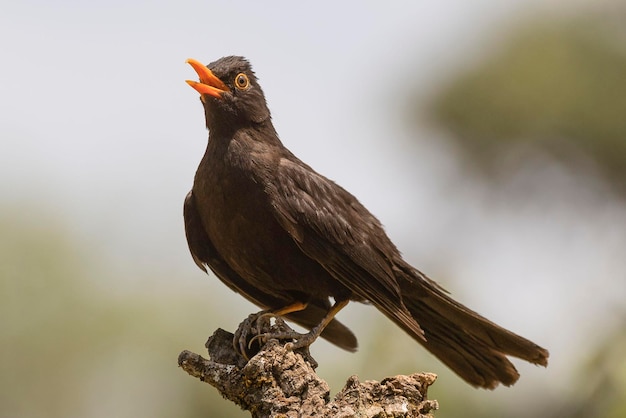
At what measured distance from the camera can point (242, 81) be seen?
268 inches

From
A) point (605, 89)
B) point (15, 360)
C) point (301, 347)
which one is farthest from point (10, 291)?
point (605, 89)

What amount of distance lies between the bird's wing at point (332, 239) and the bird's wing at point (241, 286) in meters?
0.61

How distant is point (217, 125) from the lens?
6.64 m

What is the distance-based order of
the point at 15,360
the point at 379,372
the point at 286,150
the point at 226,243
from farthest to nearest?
the point at 15,360, the point at 379,372, the point at 286,150, the point at 226,243

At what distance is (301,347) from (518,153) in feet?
24.6

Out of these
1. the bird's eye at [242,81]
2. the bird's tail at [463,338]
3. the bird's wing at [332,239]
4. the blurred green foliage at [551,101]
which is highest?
the blurred green foliage at [551,101]

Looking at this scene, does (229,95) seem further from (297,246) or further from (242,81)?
(297,246)

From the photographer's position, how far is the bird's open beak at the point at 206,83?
6.43 m

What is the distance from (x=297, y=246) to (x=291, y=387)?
4.07 ft

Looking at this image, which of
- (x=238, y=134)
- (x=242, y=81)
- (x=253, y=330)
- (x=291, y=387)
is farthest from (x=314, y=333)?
(x=242, y=81)

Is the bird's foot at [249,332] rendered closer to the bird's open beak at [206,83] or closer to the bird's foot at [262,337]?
the bird's foot at [262,337]

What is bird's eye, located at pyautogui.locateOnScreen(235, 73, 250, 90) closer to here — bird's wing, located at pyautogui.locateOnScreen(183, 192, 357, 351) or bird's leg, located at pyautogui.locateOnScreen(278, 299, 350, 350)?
bird's wing, located at pyautogui.locateOnScreen(183, 192, 357, 351)

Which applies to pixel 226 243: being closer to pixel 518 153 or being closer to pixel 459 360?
pixel 459 360

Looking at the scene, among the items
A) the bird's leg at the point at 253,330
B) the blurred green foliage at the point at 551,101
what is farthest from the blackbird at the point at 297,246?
the blurred green foliage at the point at 551,101
